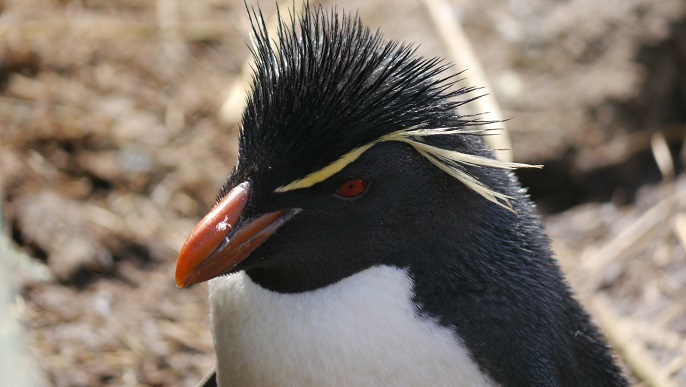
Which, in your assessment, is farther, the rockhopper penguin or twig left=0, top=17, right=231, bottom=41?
twig left=0, top=17, right=231, bottom=41

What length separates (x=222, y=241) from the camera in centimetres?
239

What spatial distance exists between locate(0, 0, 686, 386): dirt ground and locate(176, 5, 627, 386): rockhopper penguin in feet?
4.62

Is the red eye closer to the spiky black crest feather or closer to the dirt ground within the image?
the spiky black crest feather

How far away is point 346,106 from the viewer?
2420 millimetres

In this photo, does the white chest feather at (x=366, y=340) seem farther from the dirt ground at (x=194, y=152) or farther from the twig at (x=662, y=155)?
the twig at (x=662, y=155)

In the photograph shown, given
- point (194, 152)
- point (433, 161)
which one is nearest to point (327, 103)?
point (433, 161)

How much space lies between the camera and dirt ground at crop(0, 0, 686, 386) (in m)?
3.97

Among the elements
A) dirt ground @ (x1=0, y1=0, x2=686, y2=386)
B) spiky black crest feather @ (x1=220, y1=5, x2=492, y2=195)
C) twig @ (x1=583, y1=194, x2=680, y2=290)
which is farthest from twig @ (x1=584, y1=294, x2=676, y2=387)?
spiky black crest feather @ (x1=220, y1=5, x2=492, y2=195)

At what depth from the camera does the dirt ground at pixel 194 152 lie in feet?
13.0

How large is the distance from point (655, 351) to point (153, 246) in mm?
2400

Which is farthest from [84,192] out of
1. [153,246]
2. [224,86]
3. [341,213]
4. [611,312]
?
[611,312]

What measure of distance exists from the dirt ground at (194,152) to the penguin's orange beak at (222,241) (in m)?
1.48

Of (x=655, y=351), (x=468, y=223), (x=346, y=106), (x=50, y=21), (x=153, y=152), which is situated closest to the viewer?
(x=346, y=106)

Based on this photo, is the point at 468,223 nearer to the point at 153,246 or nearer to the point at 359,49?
the point at 359,49
